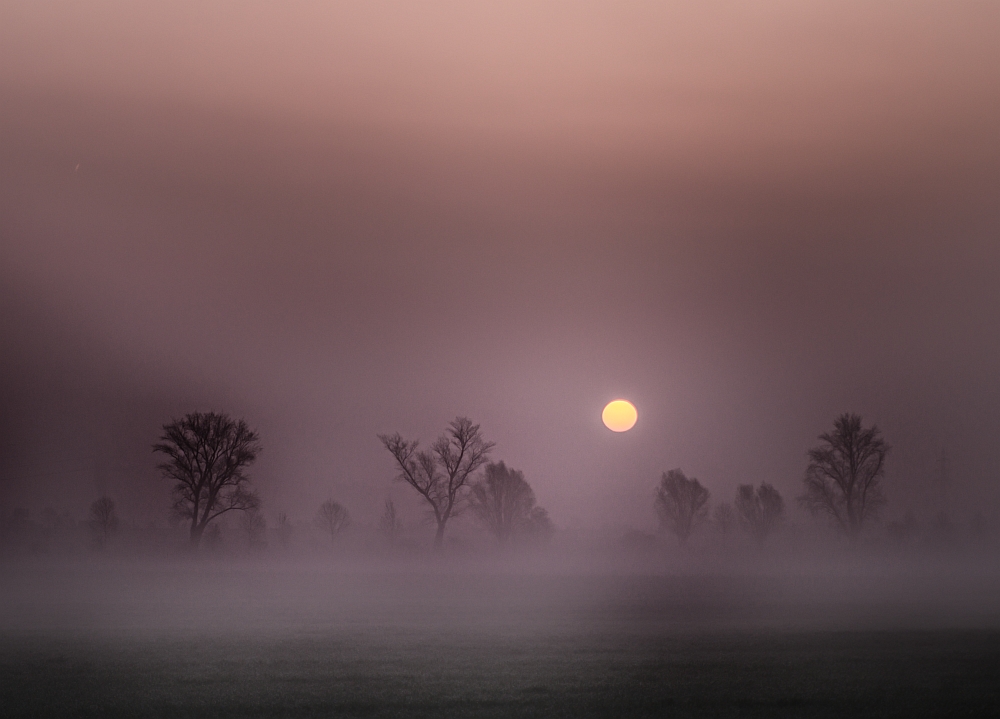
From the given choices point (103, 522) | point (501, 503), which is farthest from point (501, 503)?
point (103, 522)

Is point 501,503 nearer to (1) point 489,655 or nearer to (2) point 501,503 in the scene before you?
(2) point 501,503

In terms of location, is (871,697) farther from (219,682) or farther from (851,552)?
(851,552)

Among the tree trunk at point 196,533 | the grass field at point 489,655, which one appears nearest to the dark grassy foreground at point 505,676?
the grass field at point 489,655

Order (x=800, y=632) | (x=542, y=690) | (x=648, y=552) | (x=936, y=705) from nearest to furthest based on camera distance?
1. (x=936, y=705)
2. (x=542, y=690)
3. (x=800, y=632)
4. (x=648, y=552)

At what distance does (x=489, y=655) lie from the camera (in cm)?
2041

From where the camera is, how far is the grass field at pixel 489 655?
1625 centimetres

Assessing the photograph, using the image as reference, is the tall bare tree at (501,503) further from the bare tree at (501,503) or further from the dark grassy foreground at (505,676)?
the dark grassy foreground at (505,676)

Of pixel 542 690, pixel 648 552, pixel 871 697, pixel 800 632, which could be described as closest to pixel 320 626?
pixel 542 690

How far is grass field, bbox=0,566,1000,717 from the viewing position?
16.2 metres

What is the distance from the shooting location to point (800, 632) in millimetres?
23938

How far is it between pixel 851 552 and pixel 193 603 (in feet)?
130

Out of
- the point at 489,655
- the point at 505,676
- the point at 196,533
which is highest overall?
the point at 196,533

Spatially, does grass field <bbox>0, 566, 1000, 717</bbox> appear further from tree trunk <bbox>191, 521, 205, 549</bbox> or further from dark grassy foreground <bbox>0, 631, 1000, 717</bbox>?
tree trunk <bbox>191, 521, 205, 549</bbox>

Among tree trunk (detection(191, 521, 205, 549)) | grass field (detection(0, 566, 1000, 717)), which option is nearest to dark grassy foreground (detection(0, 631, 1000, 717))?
grass field (detection(0, 566, 1000, 717))
